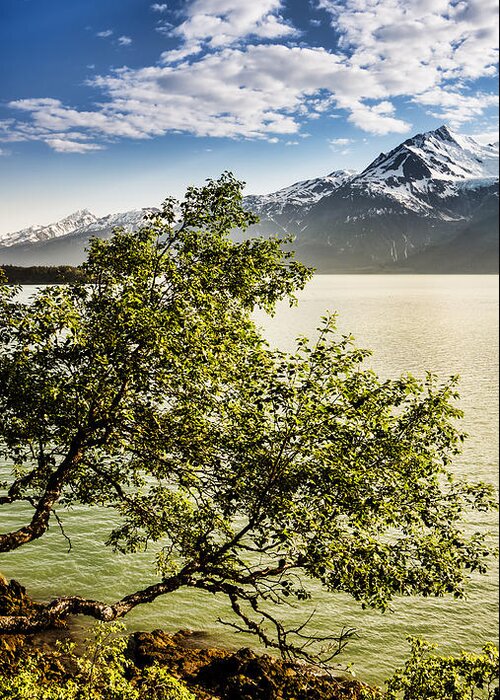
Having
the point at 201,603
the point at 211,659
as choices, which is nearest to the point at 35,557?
the point at 201,603

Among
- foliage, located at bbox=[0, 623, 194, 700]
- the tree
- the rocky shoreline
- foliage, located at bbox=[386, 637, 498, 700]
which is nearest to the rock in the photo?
the rocky shoreline

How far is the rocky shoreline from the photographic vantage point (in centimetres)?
1847

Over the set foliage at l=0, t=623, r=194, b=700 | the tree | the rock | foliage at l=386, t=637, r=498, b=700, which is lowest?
the rock

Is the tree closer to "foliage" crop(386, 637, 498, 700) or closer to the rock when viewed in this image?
"foliage" crop(386, 637, 498, 700)

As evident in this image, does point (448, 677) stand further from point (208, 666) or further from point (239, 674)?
point (208, 666)

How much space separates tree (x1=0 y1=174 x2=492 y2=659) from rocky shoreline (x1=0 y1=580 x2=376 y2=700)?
3.48 meters

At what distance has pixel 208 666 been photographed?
20.1 metres

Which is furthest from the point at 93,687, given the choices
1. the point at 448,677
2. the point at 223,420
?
the point at 448,677

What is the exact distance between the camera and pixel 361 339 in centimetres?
11644

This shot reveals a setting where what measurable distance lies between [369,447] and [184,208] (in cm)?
1084

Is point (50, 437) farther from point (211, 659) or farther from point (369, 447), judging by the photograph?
point (211, 659)

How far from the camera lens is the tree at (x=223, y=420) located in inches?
584

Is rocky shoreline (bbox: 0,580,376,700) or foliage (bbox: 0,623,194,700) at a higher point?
foliage (bbox: 0,623,194,700)

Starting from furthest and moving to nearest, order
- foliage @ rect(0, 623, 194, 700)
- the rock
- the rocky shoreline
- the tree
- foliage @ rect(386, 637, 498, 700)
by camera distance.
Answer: the rock
the rocky shoreline
the tree
foliage @ rect(386, 637, 498, 700)
foliage @ rect(0, 623, 194, 700)
